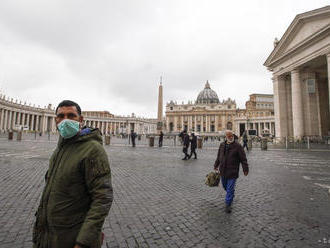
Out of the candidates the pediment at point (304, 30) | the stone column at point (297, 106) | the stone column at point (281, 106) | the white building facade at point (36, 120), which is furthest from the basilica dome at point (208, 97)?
the stone column at point (297, 106)

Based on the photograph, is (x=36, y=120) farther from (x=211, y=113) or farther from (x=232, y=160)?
(x=232, y=160)

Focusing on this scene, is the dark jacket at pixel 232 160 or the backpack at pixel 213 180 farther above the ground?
the dark jacket at pixel 232 160

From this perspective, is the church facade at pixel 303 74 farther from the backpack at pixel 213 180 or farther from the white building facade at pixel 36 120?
the white building facade at pixel 36 120

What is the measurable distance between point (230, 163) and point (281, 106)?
24.1m

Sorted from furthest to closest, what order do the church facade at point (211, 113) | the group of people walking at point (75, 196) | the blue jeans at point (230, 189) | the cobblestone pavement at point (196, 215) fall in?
the church facade at point (211, 113)
the blue jeans at point (230, 189)
the cobblestone pavement at point (196, 215)
the group of people walking at point (75, 196)

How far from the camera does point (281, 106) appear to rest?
940 inches

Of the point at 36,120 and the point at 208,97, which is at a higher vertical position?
the point at 208,97

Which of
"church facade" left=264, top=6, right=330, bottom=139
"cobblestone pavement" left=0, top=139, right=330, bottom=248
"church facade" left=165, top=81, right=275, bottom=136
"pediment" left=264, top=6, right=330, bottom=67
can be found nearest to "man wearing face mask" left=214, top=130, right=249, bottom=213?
"cobblestone pavement" left=0, top=139, right=330, bottom=248

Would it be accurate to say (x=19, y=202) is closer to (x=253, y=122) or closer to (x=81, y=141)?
(x=81, y=141)

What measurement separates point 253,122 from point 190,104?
32089 millimetres

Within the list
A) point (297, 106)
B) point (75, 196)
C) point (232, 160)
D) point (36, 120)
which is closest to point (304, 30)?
point (297, 106)

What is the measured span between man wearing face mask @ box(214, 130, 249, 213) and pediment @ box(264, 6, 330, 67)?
19770 millimetres

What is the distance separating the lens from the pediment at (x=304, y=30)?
58.7 ft

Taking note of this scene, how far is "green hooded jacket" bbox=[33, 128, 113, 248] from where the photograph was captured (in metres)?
1.36
